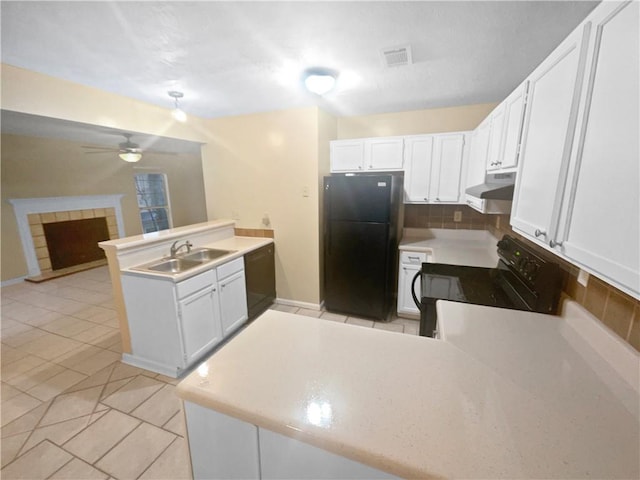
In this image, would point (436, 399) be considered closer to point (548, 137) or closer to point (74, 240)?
point (548, 137)

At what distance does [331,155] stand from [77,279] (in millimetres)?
4950

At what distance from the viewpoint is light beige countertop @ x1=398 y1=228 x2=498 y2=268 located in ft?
7.92

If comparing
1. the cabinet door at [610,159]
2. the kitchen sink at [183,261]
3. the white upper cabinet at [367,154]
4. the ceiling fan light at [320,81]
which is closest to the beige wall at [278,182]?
the white upper cabinet at [367,154]

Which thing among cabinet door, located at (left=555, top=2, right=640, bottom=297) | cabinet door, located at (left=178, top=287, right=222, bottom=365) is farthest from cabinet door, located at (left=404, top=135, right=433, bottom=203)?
cabinet door, located at (left=178, top=287, right=222, bottom=365)

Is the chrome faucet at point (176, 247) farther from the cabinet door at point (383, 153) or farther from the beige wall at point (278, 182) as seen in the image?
the cabinet door at point (383, 153)

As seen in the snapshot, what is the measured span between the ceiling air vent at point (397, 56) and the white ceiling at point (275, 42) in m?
0.04

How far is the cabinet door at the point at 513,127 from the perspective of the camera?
4.46ft

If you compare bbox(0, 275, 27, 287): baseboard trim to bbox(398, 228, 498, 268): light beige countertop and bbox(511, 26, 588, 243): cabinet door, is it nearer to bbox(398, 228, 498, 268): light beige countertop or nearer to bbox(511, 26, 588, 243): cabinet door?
bbox(398, 228, 498, 268): light beige countertop

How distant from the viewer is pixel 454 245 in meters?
2.95

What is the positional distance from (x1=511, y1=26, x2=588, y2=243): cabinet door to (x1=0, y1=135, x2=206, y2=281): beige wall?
657cm

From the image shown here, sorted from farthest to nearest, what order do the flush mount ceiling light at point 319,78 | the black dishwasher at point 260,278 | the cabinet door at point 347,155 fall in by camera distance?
the cabinet door at point 347,155, the black dishwasher at point 260,278, the flush mount ceiling light at point 319,78

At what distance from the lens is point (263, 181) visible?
11.0 ft

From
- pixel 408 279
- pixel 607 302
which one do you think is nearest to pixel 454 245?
pixel 408 279

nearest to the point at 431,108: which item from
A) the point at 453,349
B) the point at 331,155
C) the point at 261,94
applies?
the point at 331,155
